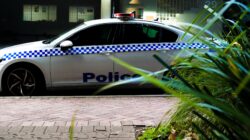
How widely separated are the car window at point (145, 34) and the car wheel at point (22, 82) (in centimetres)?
176

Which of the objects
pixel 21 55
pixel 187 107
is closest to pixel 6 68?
pixel 21 55

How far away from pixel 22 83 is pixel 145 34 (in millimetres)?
2389

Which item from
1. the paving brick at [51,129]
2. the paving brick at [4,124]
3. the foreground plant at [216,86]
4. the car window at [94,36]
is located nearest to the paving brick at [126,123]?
the paving brick at [51,129]

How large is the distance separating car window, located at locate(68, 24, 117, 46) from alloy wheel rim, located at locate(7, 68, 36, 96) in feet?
3.27

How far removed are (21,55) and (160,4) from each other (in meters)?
9.43

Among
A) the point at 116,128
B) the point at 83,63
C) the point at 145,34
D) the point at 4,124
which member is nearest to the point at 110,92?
the point at 83,63

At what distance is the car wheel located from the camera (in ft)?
29.8

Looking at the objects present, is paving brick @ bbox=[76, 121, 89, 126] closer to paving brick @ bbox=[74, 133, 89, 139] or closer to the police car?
paving brick @ bbox=[74, 133, 89, 139]

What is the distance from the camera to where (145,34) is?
9375 millimetres

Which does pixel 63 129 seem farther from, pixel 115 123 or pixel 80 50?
pixel 80 50

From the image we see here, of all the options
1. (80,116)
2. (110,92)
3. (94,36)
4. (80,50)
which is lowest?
(110,92)

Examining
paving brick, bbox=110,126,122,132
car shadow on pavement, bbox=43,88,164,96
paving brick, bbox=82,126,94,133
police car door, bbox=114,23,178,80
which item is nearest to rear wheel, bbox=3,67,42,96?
car shadow on pavement, bbox=43,88,164,96

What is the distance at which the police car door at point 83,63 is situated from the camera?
29.9 feet

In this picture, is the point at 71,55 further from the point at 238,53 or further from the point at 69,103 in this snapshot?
the point at 238,53
